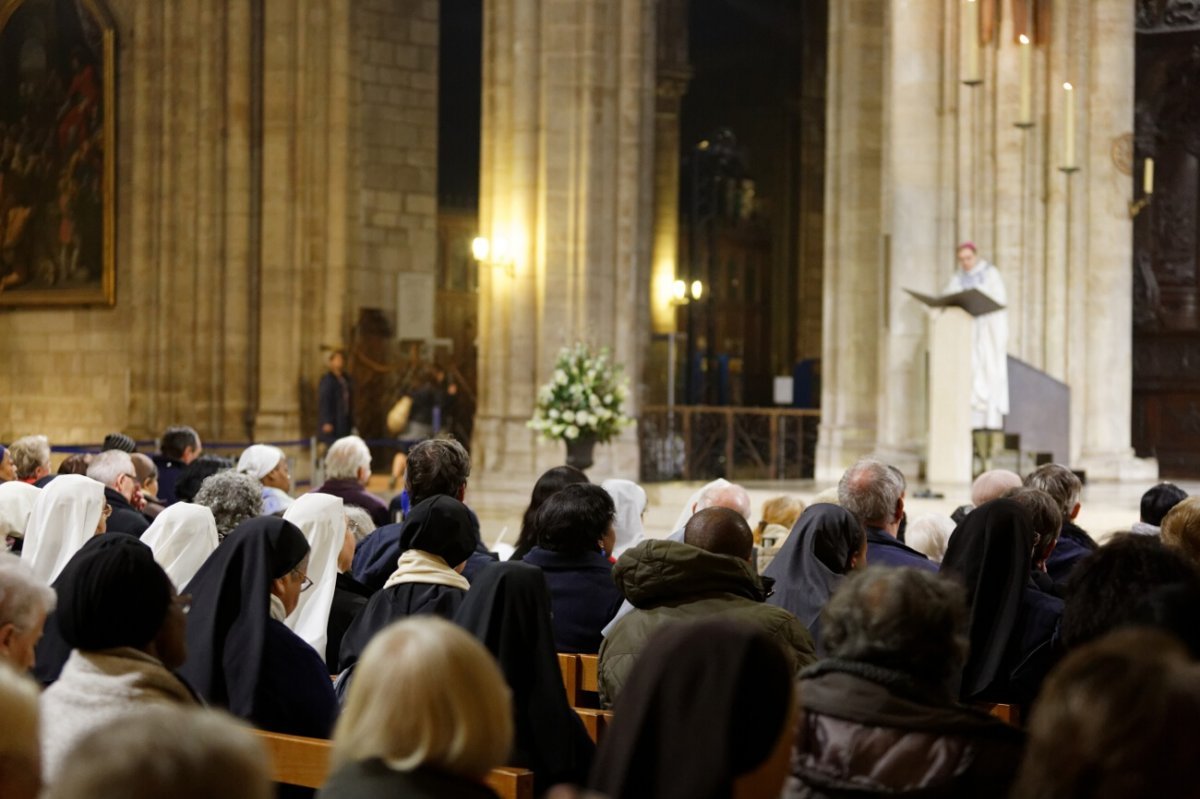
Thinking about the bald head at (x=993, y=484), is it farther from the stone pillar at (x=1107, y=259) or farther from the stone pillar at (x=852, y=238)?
the stone pillar at (x=852, y=238)

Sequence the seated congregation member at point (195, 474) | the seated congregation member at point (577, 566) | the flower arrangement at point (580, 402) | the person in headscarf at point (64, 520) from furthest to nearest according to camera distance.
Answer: the flower arrangement at point (580, 402) < the seated congregation member at point (195, 474) < the person in headscarf at point (64, 520) < the seated congregation member at point (577, 566)

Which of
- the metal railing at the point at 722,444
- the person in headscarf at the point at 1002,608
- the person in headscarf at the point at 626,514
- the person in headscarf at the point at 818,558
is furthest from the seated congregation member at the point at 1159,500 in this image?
the metal railing at the point at 722,444

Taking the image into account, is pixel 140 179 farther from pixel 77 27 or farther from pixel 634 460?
pixel 634 460

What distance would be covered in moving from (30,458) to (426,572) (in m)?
4.15

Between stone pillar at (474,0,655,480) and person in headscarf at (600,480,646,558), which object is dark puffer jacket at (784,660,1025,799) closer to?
person in headscarf at (600,480,646,558)

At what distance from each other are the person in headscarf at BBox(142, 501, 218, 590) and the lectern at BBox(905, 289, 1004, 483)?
7.47 metres

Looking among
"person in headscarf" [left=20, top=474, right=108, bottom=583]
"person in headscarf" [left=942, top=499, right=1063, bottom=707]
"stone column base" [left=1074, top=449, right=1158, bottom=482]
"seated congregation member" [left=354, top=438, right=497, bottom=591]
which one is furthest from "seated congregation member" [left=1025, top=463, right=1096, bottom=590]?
"stone column base" [left=1074, top=449, right=1158, bottom=482]

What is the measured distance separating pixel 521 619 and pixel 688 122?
81.0 ft

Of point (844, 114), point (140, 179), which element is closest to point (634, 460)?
point (844, 114)

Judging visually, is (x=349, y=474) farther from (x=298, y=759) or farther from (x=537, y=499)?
(x=298, y=759)

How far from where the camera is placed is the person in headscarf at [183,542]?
5.01 m

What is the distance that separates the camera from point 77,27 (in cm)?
2136

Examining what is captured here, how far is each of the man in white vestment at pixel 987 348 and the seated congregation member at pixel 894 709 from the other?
360 inches

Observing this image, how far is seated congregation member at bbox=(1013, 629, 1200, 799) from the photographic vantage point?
1.97 metres
